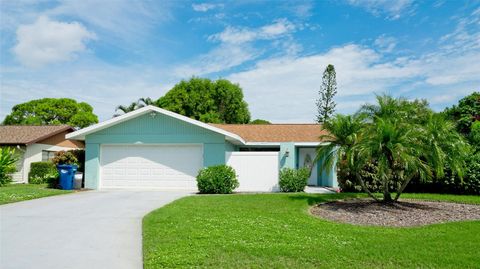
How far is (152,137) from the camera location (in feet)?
60.6

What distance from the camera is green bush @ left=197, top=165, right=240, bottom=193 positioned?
52.4 ft

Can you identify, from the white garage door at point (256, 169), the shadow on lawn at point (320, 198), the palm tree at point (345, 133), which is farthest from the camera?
the white garage door at point (256, 169)

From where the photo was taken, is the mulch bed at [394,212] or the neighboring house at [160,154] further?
the neighboring house at [160,154]

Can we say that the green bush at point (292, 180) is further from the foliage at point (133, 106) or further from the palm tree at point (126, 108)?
the palm tree at point (126, 108)

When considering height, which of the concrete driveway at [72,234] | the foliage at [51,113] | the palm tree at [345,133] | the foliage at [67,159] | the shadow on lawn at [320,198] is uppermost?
the foliage at [51,113]

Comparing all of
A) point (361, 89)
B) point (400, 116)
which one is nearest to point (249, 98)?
point (361, 89)

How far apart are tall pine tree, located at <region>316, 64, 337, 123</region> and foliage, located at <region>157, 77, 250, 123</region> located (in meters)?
9.87

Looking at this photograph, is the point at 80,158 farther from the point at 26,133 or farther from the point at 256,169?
the point at 256,169

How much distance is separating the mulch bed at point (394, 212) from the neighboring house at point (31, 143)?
19019mm

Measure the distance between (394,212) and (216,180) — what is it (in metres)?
7.40

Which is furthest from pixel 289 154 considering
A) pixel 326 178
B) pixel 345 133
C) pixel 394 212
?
pixel 394 212

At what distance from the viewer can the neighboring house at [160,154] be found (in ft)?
59.1

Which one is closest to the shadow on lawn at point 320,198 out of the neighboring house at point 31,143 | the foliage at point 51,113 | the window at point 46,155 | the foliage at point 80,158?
the foliage at point 80,158

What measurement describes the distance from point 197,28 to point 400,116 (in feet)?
28.0
